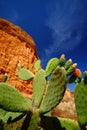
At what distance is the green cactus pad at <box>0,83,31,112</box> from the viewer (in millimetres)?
2893

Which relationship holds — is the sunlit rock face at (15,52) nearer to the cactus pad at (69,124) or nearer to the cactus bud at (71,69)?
the cactus bud at (71,69)

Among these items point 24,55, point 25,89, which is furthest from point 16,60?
point 25,89

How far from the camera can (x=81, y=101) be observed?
295 centimetres

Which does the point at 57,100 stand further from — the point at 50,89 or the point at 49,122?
the point at 49,122

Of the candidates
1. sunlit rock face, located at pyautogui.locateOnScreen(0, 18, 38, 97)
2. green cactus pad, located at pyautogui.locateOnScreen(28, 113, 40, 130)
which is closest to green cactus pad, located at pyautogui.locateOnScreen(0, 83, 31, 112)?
green cactus pad, located at pyautogui.locateOnScreen(28, 113, 40, 130)

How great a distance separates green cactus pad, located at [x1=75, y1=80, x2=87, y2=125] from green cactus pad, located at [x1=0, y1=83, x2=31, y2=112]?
56 centimetres

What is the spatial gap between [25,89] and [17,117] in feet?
66.7

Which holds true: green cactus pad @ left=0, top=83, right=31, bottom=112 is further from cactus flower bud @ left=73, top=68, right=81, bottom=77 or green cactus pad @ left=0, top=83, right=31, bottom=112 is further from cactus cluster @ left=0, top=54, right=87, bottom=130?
cactus flower bud @ left=73, top=68, right=81, bottom=77

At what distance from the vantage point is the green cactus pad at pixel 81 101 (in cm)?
293

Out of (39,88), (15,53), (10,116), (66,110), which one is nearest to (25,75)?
(10,116)

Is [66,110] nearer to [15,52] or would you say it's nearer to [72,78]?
[15,52]

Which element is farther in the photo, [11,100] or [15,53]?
[15,53]

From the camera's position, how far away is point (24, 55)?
88.5 ft

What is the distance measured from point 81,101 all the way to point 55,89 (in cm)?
32
